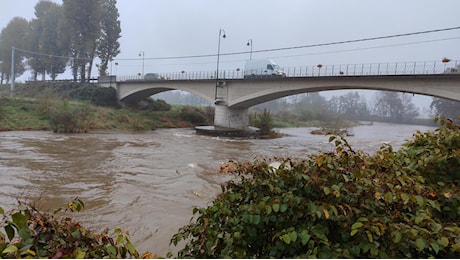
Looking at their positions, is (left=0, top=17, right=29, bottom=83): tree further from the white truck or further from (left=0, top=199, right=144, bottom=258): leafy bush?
(left=0, top=199, right=144, bottom=258): leafy bush

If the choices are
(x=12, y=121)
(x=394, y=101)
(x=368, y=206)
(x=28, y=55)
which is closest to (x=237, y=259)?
(x=368, y=206)

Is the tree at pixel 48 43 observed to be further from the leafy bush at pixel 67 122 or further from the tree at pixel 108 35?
the leafy bush at pixel 67 122

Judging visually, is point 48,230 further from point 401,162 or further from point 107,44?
point 107,44

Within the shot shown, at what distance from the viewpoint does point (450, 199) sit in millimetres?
2381

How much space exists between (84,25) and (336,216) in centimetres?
5433

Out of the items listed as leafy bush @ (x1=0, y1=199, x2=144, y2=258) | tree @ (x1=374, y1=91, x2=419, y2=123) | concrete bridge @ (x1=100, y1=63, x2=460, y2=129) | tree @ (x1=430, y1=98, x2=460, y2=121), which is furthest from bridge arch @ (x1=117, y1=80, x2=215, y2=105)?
tree @ (x1=374, y1=91, x2=419, y2=123)

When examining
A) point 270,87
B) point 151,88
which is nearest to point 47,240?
point 270,87

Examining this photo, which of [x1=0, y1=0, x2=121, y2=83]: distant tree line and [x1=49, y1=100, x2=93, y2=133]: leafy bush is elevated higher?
[x1=0, y1=0, x2=121, y2=83]: distant tree line

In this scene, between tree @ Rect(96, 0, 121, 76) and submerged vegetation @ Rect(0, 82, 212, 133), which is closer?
submerged vegetation @ Rect(0, 82, 212, 133)

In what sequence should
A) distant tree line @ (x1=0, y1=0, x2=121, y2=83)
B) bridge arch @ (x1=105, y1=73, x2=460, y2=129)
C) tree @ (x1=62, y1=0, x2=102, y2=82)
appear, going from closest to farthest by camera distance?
bridge arch @ (x1=105, y1=73, x2=460, y2=129) < tree @ (x1=62, y1=0, x2=102, y2=82) < distant tree line @ (x1=0, y1=0, x2=121, y2=83)

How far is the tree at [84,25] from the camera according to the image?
4566 cm

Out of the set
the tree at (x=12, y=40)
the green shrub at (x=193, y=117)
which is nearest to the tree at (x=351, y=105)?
the green shrub at (x=193, y=117)

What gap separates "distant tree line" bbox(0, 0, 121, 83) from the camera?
47.2 m

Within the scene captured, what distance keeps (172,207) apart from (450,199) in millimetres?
6303
